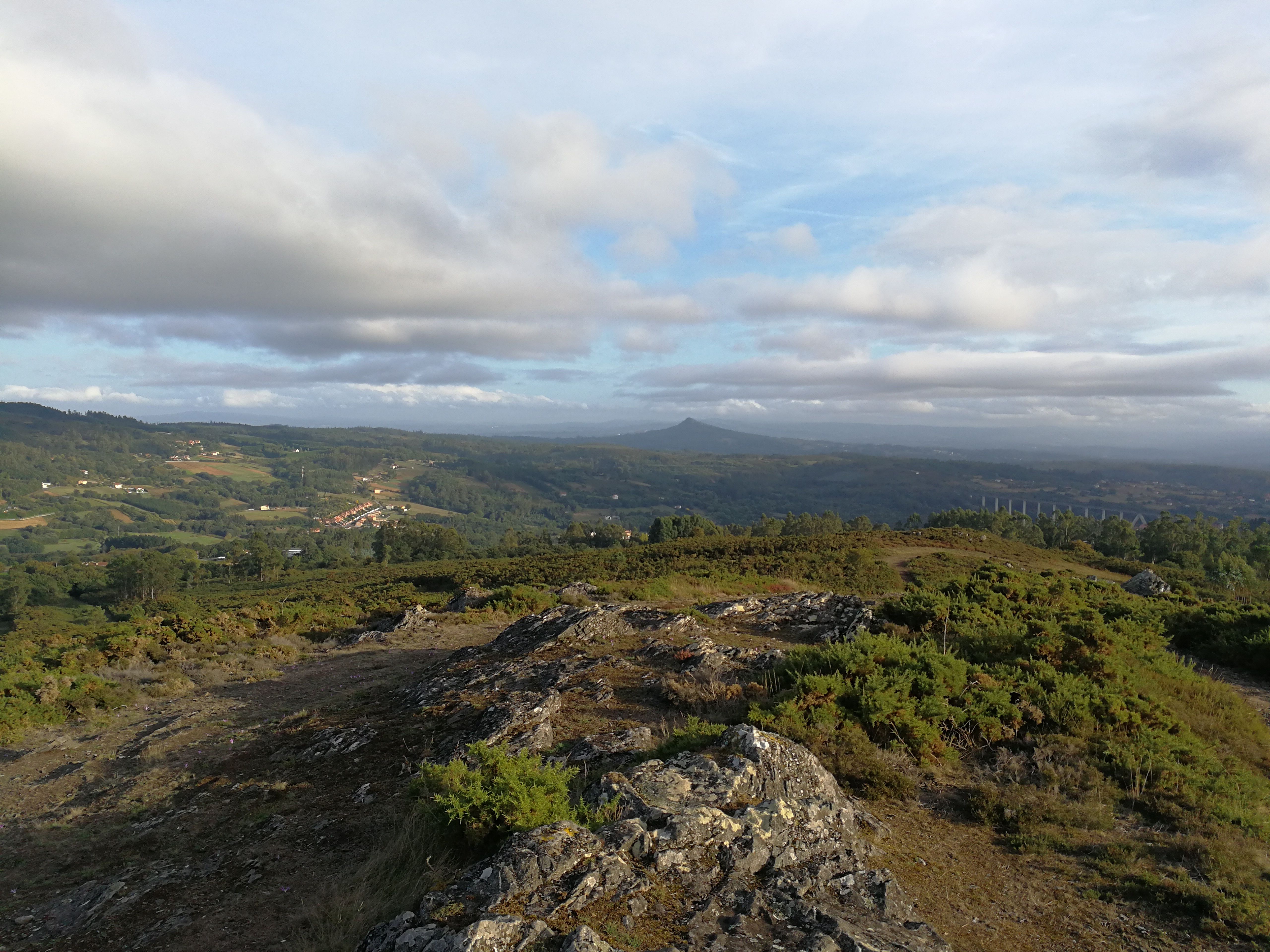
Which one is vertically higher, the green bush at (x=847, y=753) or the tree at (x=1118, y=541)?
the green bush at (x=847, y=753)

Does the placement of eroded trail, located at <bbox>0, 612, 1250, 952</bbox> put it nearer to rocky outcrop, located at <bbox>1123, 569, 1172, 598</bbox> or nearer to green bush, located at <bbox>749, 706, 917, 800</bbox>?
green bush, located at <bbox>749, 706, 917, 800</bbox>

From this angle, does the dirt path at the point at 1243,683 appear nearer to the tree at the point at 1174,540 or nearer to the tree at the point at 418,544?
the tree at the point at 1174,540

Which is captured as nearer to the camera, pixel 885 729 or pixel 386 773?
pixel 885 729

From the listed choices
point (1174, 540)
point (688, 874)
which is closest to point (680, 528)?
point (1174, 540)

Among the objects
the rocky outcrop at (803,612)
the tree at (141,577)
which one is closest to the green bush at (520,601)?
the rocky outcrop at (803,612)

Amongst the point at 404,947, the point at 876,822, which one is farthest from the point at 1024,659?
the point at 404,947

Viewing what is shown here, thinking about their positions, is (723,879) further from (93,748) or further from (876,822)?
(93,748)

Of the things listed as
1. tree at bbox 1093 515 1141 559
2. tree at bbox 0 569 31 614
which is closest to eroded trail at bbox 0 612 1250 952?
tree at bbox 0 569 31 614
